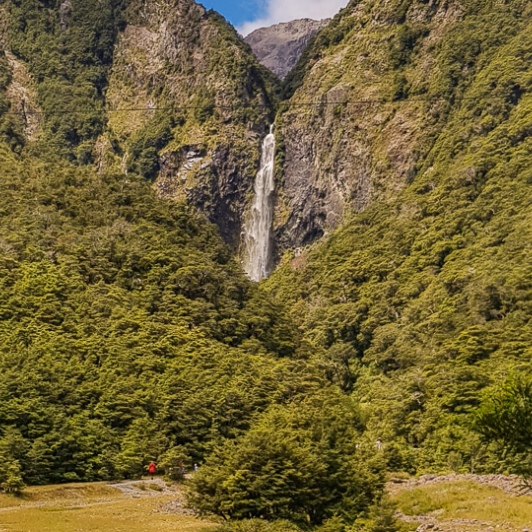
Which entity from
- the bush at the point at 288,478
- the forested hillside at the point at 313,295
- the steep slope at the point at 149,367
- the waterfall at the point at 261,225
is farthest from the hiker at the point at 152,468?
the waterfall at the point at 261,225

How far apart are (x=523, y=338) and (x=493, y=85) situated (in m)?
75.0

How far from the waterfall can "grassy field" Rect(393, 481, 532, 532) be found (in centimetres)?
12420

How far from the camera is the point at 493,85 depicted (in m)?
153

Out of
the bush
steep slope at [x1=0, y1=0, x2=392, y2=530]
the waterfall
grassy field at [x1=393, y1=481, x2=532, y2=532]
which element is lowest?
grassy field at [x1=393, y1=481, x2=532, y2=532]

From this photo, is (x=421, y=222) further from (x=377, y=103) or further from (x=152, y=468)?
(x=152, y=468)

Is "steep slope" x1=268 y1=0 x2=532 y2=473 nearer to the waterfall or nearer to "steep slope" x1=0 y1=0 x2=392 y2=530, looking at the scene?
the waterfall

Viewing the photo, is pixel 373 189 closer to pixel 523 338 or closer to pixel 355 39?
pixel 355 39

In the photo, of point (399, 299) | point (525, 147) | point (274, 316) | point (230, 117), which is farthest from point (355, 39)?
point (274, 316)

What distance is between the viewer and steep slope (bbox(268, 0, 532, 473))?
86.1m

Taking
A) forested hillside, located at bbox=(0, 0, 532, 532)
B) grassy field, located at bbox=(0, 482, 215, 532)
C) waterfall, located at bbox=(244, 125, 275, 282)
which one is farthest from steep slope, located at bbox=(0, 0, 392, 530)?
waterfall, located at bbox=(244, 125, 275, 282)

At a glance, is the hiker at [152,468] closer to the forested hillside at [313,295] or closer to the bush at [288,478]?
the forested hillside at [313,295]

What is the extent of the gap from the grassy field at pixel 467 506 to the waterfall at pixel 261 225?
407 feet

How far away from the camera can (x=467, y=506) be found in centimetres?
4988

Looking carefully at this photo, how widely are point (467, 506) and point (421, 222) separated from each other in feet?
300
